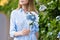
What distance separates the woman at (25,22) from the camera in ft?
5.49

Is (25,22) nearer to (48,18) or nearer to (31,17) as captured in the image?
(31,17)

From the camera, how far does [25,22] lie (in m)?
1.68

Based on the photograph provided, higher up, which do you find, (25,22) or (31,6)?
(31,6)

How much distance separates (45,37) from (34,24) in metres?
0.19

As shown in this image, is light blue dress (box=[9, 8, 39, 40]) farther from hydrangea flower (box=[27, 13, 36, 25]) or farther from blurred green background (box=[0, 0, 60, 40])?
blurred green background (box=[0, 0, 60, 40])

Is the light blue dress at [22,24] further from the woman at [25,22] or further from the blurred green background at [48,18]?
the blurred green background at [48,18]

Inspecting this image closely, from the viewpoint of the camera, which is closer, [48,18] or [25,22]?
[25,22]

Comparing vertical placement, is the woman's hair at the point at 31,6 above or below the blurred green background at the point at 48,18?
above

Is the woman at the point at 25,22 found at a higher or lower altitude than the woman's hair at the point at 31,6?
lower

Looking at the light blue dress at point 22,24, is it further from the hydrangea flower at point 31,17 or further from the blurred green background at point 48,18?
the blurred green background at point 48,18

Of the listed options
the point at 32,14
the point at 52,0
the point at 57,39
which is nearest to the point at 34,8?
the point at 32,14

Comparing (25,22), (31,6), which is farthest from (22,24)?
(31,6)

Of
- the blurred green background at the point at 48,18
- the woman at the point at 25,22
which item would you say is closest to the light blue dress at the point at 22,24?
the woman at the point at 25,22

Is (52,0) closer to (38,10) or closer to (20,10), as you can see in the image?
(38,10)
